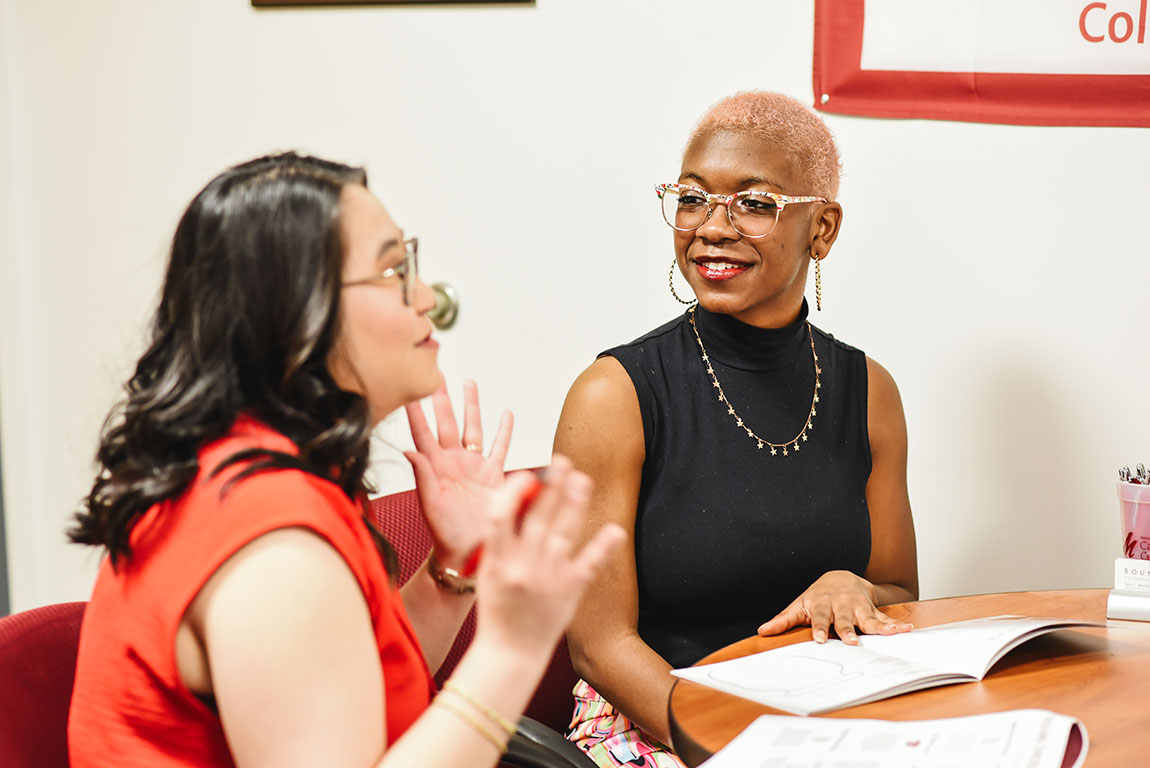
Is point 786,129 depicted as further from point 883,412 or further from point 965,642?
point 965,642

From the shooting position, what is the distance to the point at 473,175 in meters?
2.17

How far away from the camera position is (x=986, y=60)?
200 cm

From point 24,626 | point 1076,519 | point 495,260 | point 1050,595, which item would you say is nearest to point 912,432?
point 1076,519

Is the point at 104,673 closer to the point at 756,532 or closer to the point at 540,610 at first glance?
the point at 540,610

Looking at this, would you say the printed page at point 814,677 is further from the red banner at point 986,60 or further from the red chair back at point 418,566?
the red banner at point 986,60

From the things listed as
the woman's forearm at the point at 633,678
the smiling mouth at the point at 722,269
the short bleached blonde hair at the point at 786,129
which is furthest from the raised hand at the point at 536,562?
the short bleached blonde hair at the point at 786,129

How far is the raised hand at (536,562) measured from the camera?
30.6 inches

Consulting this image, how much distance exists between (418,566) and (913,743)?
2.80ft

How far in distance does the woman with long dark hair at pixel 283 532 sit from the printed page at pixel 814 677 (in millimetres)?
330

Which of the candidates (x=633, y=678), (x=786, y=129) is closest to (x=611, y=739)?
(x=633, y=678)

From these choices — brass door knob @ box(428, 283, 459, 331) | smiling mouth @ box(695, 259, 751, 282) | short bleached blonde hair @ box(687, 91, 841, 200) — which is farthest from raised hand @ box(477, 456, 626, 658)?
brass door knob @ box(428, 283, 459, 331)

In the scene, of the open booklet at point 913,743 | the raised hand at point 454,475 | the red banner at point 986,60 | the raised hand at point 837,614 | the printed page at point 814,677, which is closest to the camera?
the open booklet at point 913,743

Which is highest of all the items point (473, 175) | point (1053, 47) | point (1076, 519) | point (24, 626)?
point (1053, 47)

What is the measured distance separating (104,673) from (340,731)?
0.23 meters
